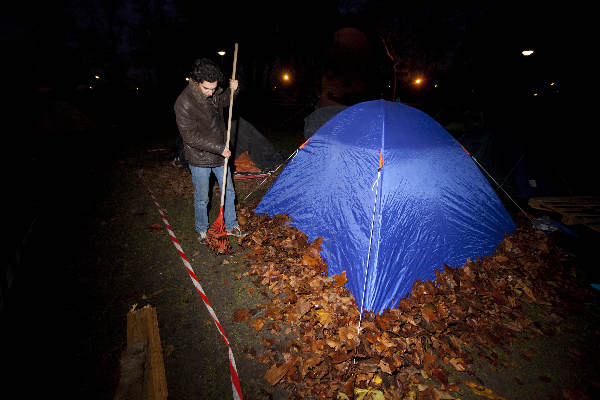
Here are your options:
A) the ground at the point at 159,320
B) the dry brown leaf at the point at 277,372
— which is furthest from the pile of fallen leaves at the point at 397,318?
the ground at the point at 159,320

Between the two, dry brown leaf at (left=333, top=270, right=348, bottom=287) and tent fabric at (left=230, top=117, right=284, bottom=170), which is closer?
dry brown leaf at (left=333, top=270, right=348, bottom=287)

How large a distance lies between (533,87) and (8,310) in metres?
22.7

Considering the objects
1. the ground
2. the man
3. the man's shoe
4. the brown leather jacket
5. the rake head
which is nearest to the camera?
the ground

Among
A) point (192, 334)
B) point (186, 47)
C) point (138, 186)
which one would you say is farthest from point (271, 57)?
point (192, 334)

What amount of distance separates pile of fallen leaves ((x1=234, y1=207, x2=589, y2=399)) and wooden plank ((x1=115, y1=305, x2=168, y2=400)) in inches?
36.3

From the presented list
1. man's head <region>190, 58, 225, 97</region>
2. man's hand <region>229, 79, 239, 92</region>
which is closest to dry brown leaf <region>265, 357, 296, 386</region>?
man's head <region>190, 58, 225, 97</region>

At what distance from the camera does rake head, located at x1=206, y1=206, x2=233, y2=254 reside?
178 inches

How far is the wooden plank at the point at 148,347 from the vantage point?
2.60m

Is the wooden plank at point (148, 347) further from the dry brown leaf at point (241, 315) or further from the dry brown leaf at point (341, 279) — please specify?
the dry brown leaf at point (341, 279)

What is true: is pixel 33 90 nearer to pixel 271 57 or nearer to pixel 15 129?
pixel 15 129

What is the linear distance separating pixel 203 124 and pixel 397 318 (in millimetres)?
3869

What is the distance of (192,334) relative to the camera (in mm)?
3203

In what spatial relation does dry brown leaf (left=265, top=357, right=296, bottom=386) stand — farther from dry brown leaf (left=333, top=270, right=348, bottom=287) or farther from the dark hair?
the dark hair

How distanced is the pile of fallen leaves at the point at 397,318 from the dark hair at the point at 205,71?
250 cm
